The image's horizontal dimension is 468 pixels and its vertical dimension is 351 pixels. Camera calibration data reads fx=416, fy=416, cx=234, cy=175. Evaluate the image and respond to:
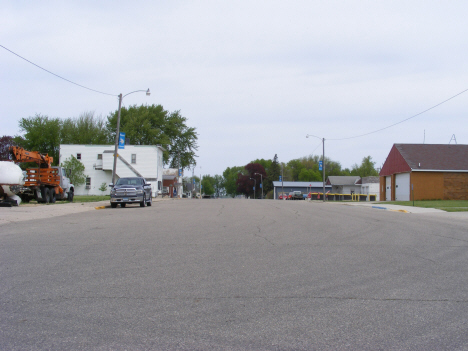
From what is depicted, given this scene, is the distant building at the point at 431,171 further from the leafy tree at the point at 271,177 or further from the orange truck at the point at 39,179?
the leafy tree at the point at 271,177

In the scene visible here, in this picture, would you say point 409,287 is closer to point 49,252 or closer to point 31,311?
point 31,311

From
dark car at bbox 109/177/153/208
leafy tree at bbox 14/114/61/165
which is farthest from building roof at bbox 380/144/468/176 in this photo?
leafy tree at bbox 14/114/61/165

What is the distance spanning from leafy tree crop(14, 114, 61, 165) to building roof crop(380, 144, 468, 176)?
50.0 meters

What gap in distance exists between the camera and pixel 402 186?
45062 mm

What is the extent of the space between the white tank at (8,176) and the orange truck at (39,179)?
164cm

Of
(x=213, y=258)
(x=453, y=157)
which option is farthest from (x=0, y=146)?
(x=213, y=258)

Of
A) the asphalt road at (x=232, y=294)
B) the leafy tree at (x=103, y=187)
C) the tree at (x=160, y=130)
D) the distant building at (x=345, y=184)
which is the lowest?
the asphalt road at (x=232, y=294)

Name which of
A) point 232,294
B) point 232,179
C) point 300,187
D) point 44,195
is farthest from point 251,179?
point 232,294

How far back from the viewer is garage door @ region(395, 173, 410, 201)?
1711 inches

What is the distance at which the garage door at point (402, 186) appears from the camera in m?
43.5

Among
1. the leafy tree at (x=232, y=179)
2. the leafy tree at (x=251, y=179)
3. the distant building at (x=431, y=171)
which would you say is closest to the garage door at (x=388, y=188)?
the distant building at (x=431, y=171)

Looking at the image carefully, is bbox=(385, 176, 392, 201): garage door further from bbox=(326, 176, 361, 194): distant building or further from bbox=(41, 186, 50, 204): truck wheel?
bbox=(41, 186, 50, 204): truck wheel

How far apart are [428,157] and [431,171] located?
2495 millimetres

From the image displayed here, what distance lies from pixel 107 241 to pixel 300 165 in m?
140
